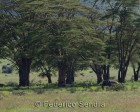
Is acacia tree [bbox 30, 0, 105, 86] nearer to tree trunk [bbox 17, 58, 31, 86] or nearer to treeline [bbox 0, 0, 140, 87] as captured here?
treeline [bbox 0, 0, 140, 87]

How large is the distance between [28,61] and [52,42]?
9.13 metres

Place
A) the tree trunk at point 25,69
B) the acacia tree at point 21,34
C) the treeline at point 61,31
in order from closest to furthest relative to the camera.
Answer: the treeline at point 61,31
the acacia tree at point 21,34
the tree trunk at point 25,69

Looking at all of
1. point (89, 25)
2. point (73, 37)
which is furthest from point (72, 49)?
point (89, 25)

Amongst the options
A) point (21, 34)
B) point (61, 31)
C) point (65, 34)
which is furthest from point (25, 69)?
point (65, 34)

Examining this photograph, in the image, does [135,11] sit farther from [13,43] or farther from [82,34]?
[13,43]

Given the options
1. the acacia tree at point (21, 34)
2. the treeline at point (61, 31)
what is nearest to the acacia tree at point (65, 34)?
the treeline at point (61, 31)

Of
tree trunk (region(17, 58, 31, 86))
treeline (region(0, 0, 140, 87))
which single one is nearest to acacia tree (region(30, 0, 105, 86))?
treeline (region(0, 0, 140, 87))

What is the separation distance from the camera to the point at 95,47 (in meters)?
57.4

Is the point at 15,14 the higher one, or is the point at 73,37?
the point at 15,14

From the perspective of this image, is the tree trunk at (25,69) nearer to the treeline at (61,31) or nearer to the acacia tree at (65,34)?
the treeline at (61,31)

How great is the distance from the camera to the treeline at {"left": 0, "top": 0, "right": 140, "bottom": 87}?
54.4m

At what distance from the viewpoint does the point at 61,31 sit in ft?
179

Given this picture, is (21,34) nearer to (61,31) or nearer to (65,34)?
(61,31)

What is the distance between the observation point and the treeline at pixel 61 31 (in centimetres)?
5444
